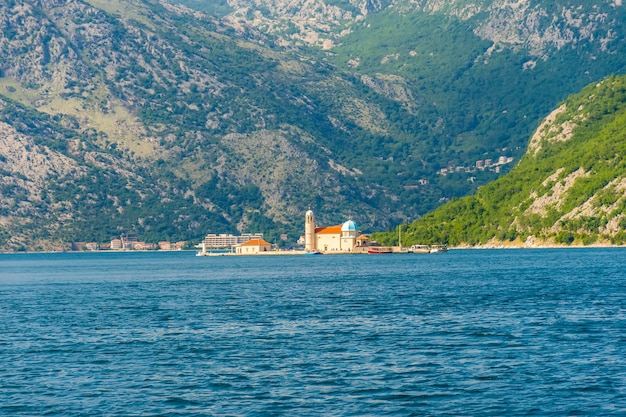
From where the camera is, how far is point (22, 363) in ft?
257

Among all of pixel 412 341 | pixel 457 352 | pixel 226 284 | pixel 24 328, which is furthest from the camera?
pixel 226 284

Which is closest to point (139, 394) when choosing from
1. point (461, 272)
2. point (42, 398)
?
point (42, 398)

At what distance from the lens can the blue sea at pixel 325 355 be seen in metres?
62.3

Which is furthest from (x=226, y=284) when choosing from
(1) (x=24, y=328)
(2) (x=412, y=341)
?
(2) (x=412, y=341)

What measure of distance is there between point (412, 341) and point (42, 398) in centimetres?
2958

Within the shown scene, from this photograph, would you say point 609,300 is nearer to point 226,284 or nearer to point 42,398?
point 42,398

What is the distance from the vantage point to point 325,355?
256 feet

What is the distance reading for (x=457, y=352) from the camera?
255ft

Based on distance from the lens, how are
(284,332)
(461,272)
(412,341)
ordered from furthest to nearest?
(461,272) → (284,332) → (412,341)

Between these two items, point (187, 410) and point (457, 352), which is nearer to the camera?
point (187, 410)

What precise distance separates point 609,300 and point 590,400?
53449mm

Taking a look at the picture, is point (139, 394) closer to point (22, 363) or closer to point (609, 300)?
point (22, 363)

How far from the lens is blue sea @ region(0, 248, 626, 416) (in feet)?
204

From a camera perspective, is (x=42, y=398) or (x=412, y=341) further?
(x=412, y=341)
